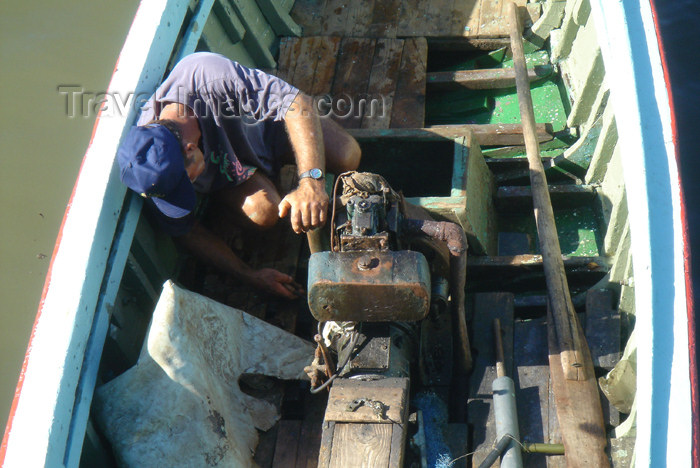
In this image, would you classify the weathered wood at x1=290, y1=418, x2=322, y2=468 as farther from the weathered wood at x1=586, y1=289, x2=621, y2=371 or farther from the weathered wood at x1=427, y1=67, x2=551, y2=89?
the weathered wood at x1=427, y1=67, x2=551, y2=89

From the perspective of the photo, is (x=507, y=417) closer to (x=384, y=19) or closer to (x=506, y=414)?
(x=506, y=414)

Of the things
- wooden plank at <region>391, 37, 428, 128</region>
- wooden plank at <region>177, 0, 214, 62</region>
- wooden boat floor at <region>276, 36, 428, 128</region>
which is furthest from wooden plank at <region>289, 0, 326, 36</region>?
wooden plank at <region>177, 0, 214, 62</region>

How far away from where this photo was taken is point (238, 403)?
2812mm

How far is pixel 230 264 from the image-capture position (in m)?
3.26

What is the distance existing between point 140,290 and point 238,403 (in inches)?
25.9

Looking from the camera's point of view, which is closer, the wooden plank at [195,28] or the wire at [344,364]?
the wire at [344,364]

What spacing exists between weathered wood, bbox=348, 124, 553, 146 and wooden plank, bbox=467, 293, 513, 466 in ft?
2.62

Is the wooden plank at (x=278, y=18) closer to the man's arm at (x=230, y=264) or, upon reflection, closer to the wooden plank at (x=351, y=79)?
the wooden plank at (x=351, y=79)

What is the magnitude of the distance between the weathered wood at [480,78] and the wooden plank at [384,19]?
0.41 m

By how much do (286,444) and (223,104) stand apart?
53.3 inches

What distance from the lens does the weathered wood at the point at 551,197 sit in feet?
11.7

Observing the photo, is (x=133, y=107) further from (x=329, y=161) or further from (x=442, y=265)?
(x=442, y=265)

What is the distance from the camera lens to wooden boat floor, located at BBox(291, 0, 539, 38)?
4465 mm

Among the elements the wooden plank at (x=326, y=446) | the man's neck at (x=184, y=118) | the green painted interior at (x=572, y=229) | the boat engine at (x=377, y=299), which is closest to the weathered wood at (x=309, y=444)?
the boat engine at (x=377, y=299)
